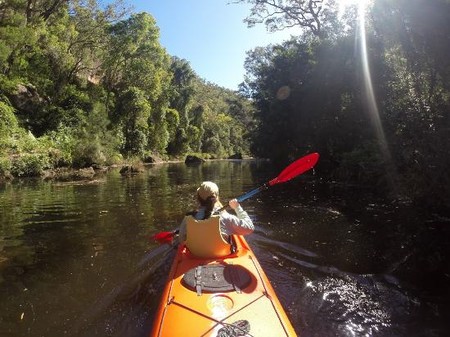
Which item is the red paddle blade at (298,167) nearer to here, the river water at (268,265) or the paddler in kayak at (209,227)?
the river water at (268,265)

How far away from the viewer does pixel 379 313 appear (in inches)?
173

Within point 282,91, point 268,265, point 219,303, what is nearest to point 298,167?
point 268,265

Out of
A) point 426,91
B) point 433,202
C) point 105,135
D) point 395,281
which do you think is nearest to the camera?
point 395,281

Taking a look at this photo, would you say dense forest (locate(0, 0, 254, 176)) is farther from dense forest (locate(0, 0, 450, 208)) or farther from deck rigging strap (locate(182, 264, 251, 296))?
deck rigging strap (locate(182, 264, 251, 296))

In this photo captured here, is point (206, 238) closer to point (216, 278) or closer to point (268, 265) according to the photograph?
point (216, 278)

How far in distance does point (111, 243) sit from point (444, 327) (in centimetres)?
539

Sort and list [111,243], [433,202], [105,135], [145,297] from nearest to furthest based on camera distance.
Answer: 1. [145,297]
2. [111,243]
3. [433,202]
4. [105,135]

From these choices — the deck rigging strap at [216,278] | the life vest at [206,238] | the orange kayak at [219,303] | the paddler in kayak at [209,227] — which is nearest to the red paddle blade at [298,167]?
the paddler in kayak at [209,227]

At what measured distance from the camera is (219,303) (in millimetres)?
3398

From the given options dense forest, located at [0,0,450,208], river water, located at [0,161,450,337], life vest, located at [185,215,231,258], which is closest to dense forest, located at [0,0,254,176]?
dense forest, located at [0,0,450,208]

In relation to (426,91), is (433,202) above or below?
below

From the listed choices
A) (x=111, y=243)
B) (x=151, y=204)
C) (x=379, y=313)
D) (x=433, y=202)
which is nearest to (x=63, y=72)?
(x=151, y=204)

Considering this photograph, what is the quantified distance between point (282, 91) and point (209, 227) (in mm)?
20227

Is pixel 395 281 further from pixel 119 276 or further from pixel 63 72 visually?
pixel 63 72
